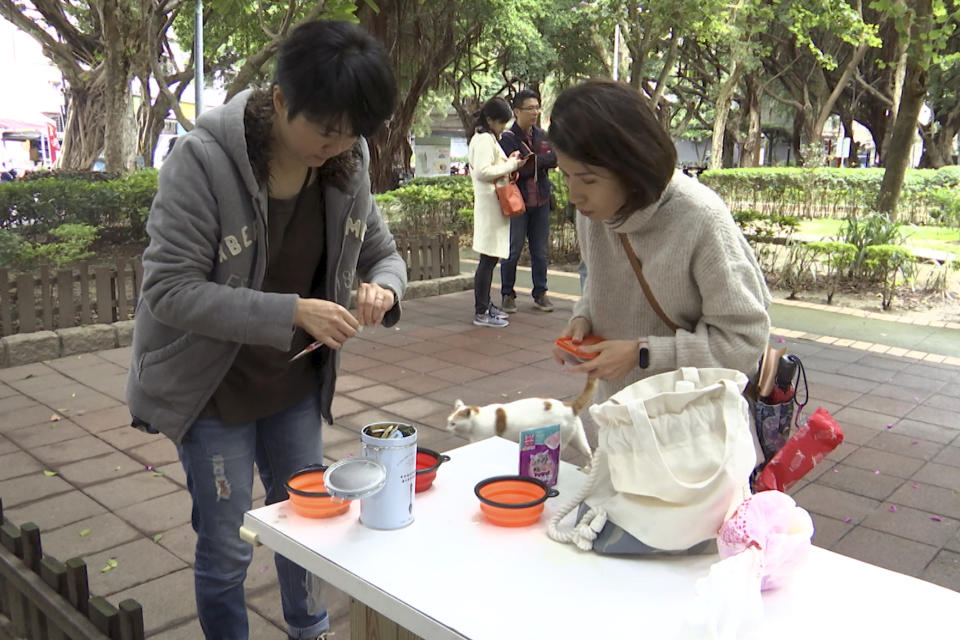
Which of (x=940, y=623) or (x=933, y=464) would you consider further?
(x=933, y=464)

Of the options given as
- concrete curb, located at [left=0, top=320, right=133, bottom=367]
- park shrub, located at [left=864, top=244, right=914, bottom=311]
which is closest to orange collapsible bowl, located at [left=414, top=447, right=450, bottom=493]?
concrete curb, located at [left=0, top=320, right=133, bottom=367]

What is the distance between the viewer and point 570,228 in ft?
35.7

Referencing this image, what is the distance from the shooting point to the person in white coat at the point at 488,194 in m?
6.80

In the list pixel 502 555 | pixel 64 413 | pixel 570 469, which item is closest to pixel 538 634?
pixel 502 555

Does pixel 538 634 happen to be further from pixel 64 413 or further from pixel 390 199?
pixel 390 199

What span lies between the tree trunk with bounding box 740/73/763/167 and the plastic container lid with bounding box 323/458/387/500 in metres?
27.9

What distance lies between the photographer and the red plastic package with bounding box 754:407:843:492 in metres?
1.94

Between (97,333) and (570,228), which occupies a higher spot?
(570,228)

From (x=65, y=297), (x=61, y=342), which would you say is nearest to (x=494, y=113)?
(x=65, y=297)

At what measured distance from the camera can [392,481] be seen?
62.9 inches

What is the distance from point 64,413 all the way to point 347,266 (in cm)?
339

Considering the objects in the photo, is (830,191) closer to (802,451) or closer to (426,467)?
(802,451)

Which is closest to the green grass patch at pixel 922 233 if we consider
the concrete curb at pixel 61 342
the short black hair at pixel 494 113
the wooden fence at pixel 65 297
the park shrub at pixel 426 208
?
the park shrub at pixel 426 208

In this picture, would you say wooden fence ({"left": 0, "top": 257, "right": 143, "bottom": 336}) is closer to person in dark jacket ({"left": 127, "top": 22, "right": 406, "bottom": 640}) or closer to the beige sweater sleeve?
person in dark jacket ({"left": 127, "top": 22, "right": 406, "bottom": 640})
